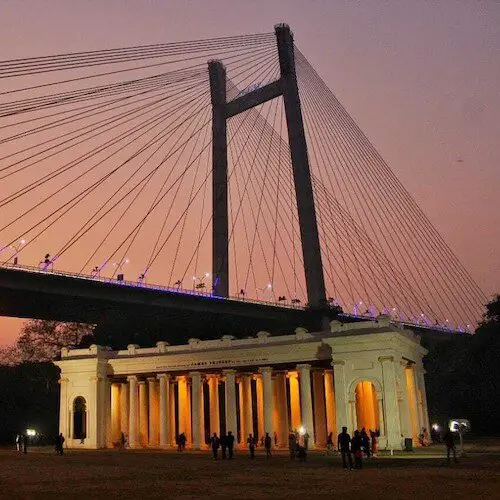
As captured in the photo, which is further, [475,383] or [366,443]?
[475,383]

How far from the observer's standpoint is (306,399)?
4194 cm

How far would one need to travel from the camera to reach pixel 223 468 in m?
27.7

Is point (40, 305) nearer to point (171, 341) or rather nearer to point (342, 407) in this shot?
point (171, 341)

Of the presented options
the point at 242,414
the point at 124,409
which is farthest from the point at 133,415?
the point at 242,414

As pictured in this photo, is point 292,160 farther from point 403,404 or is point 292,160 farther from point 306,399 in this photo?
point 403,404

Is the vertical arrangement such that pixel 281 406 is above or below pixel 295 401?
below

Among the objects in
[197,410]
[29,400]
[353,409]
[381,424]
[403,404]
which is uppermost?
[29,400]

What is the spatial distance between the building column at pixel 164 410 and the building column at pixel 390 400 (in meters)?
15.1

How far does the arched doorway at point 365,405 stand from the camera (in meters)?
42.8

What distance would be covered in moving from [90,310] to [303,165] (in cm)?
2887

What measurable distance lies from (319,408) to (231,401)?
19.7 ft

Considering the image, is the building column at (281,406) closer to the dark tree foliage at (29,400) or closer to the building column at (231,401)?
the building column at (231,401)

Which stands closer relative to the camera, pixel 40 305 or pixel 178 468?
pixel 178 468

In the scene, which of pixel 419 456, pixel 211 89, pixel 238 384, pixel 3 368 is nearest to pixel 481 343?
pixel 238 384
